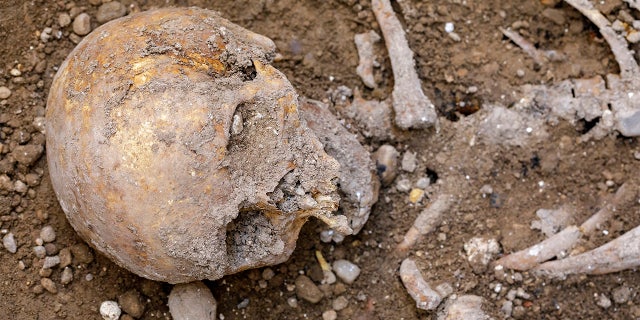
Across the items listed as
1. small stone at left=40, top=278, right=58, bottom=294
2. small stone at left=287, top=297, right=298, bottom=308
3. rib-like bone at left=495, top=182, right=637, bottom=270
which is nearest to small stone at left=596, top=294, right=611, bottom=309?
rib-like bone at left=495, top=182, right=637, bottom=270

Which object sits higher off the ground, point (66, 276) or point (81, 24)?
point (81, 24)

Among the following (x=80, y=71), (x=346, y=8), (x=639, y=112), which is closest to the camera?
(x=80, y=71)

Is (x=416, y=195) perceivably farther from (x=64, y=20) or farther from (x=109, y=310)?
(x=64, y=20)

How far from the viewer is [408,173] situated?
150 inches

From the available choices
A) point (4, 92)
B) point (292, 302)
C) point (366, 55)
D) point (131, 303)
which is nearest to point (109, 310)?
point (131, 303)

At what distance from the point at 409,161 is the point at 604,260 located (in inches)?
40.4

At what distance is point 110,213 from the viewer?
2824mm

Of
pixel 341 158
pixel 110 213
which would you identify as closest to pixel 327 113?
pixel 341 158

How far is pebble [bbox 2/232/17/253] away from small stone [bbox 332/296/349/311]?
1507 mm

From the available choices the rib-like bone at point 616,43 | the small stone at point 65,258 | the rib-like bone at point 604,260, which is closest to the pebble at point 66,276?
the small stone at point 65,258

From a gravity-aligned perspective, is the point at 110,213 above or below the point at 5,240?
above

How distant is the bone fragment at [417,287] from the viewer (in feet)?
11.7

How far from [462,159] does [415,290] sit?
0.69 meters

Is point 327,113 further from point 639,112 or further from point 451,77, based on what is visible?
point 639,112
